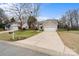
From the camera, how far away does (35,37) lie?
457 cm

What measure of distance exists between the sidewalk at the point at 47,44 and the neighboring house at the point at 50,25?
0.11m

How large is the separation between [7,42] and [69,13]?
177 cm

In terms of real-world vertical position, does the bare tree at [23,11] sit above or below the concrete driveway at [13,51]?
above

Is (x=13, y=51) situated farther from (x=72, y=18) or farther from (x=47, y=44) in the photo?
(x=72, y=18)

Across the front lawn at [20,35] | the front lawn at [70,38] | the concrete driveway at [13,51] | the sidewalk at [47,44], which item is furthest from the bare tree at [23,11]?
the front lawn at [70,38]

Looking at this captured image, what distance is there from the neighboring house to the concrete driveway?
0.75m

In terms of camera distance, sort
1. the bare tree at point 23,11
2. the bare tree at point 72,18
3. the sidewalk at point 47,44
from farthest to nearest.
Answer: the bare tree at point 23,11 → the bare tree at point 72,18 → the sidewalk at point 47,44

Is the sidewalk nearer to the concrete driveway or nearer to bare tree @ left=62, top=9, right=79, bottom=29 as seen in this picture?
the concrete driveway

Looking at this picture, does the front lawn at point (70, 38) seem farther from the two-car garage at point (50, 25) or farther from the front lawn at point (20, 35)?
the front lawn at point (20, 35)

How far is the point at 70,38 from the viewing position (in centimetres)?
456

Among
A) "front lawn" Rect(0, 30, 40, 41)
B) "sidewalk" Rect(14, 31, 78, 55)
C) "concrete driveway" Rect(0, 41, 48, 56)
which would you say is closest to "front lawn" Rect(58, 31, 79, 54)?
"sidewalk" Rect(14, 31, 78, 55)

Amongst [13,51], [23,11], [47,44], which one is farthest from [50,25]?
[13,51]

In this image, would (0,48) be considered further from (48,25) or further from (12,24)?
(48,25)

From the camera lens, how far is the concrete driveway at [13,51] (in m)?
4.19
